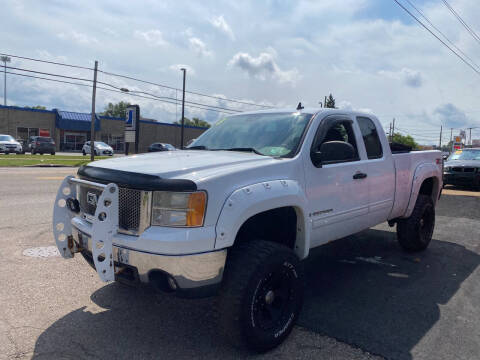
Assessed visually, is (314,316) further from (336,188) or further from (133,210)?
(133,210)

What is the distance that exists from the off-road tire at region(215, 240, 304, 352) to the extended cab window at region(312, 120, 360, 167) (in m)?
1.06

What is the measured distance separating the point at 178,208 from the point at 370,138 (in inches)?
113

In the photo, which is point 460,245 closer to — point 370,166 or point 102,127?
point 370,166

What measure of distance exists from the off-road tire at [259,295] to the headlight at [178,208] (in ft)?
1.51

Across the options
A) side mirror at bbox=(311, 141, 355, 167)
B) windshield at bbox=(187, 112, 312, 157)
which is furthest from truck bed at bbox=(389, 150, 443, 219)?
windshield at bbox=(187, 112, 312, 157)

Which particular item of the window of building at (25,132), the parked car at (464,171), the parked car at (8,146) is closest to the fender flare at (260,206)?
the parked car at (464,171)

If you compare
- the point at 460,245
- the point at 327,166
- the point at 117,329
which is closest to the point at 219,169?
the point at 327,166

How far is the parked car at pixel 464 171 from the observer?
13.9 metres

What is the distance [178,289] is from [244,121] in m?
2.38

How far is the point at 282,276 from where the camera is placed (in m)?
3.10

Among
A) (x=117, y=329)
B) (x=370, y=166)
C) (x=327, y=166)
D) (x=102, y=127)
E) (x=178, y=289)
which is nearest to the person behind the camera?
(x=178, y=289)

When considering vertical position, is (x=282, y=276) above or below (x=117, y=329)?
above

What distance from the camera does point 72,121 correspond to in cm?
4978

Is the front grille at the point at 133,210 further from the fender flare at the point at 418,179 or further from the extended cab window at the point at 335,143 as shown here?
the fender flare at the point at 418,179
